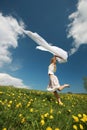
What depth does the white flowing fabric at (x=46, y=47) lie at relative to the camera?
11172mm

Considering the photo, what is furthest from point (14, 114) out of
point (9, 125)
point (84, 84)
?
point (84, 84)

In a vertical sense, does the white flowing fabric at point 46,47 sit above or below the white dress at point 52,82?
above

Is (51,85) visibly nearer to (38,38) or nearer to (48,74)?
(48,74)

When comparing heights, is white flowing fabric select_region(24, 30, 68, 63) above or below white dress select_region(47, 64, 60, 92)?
above

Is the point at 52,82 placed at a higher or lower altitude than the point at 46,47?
lower

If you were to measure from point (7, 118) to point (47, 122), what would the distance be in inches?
37.7

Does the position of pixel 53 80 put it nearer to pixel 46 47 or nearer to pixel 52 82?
pixel 52 82

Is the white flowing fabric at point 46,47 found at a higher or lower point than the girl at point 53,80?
higher

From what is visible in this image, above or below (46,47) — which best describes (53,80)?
below

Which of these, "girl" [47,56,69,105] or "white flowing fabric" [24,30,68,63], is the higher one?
"white flowing fabric" [24,30,68,63]

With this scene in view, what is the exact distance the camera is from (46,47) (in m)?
11.5

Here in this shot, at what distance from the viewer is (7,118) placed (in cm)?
619

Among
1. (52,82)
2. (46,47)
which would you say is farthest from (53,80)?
(46,47)

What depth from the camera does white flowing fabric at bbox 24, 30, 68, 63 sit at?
1117 centimetres
